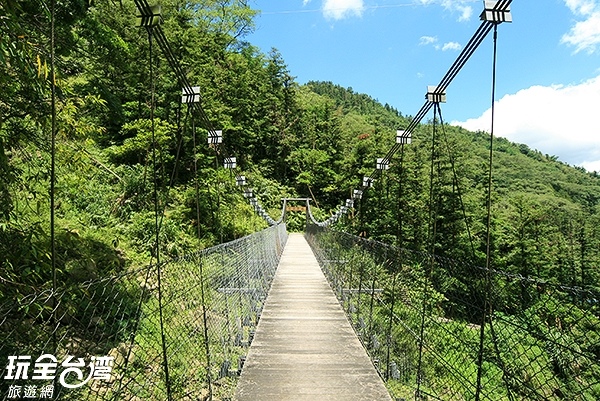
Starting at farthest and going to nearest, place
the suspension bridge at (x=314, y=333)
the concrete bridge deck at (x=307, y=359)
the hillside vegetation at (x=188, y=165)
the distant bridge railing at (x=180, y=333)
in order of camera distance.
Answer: the hillside vegetation at (x=188, y=165) → the concrete bridge deck at (x=307, y=359) → the distant bridge railing at (x=180, y=333) → the suspension bridge at (x=314, y=333)

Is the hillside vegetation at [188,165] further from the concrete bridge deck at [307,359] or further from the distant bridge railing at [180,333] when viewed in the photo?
the concrete bridge deck at [307,359]

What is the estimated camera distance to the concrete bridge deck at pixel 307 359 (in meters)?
2.17

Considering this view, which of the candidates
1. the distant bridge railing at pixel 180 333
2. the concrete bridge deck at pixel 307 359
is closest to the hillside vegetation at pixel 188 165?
the distant bridge railing at pixel 180 333

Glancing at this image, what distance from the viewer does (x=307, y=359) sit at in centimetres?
265

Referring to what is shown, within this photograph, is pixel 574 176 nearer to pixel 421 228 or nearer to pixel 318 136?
pixel 318 136

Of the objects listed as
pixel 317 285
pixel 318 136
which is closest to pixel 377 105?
pixel 318 136

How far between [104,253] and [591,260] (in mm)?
17690

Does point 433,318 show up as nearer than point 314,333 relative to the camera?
Yes

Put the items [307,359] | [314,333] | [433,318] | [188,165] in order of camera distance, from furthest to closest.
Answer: [188,165] < [314,333] < [307,359] < [433,318]

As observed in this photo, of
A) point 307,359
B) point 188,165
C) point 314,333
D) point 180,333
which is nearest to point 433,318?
point 307,359

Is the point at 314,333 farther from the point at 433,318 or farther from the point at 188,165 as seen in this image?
the point at 188,165

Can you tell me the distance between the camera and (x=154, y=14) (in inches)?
81.0

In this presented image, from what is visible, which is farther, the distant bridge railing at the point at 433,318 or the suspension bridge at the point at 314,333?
the distant bridge railing at the point at 433,318

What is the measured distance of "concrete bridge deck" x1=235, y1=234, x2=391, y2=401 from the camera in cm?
217
